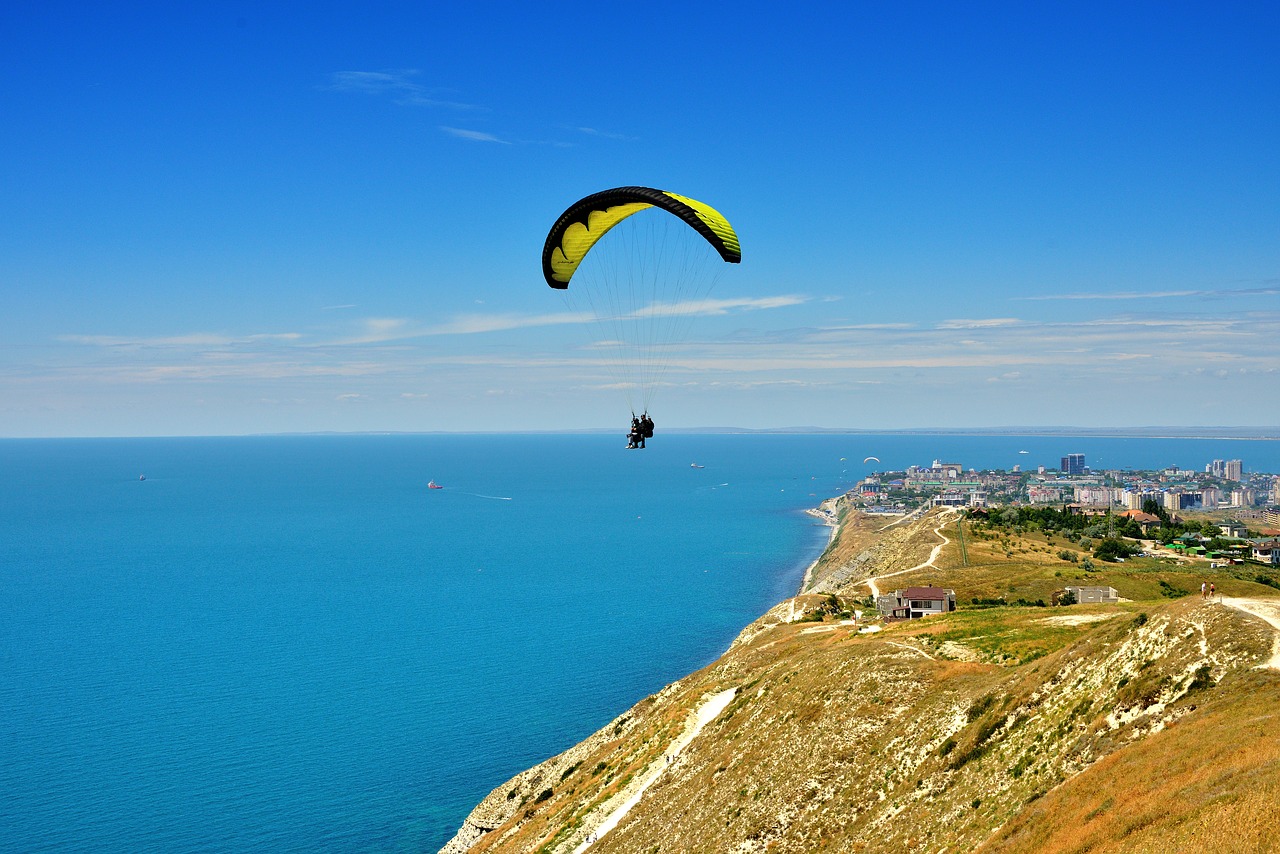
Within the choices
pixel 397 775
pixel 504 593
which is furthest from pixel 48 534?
pixel 397 775

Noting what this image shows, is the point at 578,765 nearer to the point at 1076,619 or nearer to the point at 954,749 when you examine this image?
the point at 1076,619

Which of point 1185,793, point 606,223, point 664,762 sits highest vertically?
point 606,223

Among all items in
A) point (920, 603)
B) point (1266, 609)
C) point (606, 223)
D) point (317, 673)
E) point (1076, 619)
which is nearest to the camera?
point (1266, 609)

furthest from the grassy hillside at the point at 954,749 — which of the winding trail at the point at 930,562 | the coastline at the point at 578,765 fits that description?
the winding trail at the point at 930,562

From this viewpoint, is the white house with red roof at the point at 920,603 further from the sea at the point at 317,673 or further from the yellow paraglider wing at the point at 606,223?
the yellow paraglider wing at the point at 606,223

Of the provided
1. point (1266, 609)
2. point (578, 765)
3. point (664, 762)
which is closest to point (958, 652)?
point (1266, 609)

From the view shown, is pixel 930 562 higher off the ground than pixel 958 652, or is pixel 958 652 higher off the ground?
Result: pixel 958 652
